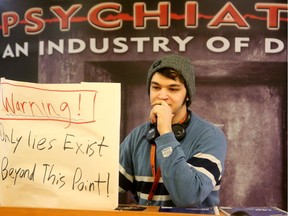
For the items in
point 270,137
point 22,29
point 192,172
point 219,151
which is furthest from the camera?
point 22,29

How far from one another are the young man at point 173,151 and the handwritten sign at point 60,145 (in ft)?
1.15

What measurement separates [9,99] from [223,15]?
5.26 ft

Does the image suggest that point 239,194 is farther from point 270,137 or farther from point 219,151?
point 219,151

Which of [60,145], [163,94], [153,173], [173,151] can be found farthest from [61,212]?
[163,94]

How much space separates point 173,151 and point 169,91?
0.34m

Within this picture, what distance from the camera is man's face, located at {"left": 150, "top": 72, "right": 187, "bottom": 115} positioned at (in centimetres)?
152

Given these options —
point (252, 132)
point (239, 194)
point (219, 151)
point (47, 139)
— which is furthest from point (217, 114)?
point (47, 139)

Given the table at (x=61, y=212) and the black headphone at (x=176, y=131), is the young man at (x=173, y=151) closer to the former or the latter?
the black headphone at (x=176, y=131)

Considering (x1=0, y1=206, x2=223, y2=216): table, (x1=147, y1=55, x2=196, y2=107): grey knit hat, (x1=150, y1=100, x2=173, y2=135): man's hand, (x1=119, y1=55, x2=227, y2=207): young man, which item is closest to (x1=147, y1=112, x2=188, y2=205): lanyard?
(x1=119, y1=55, x2=227, y2=207): young man

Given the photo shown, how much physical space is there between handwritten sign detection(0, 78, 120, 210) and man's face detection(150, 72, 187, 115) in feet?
1.90

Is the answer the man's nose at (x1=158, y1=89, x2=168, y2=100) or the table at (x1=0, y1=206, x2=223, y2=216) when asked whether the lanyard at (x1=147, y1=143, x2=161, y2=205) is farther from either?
the table at (x1=0, y1=206, x2=223, y2=216)

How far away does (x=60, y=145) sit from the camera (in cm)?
97

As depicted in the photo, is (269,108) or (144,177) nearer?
(144,177)

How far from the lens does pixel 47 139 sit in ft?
3.21
